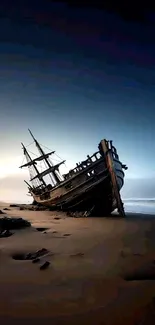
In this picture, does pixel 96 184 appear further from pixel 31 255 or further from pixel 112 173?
pixel 31 255

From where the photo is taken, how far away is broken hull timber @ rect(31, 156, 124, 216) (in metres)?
17.4

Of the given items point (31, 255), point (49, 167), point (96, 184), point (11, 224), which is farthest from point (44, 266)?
point (49, 167)

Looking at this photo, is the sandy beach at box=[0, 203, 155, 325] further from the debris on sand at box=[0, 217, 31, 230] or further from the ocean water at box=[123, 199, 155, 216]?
the ocean water at box=[123, 199, 155, 216]

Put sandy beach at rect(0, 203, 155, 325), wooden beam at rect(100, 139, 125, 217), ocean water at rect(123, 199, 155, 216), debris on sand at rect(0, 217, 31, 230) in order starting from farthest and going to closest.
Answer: ocean water at rect(123, 199, 155, 216), wooden beam at rect(100, 139, 125, 217), debris on sand at rect(0, 217, 31, 230), sandy beach at rect(0, 203, 155, 325)

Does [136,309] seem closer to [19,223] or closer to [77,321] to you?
[77,321]

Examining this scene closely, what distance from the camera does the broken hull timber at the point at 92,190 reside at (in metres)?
17.4

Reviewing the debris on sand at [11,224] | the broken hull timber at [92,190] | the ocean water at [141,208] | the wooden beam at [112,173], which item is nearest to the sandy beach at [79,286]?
the debris on sand at [11,224]

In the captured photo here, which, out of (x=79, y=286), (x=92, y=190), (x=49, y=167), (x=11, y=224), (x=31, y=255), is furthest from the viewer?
(x=49, y=167)

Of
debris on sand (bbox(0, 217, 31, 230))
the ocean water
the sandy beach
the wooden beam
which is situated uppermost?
the wooden beam

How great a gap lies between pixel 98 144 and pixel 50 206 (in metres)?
6.89

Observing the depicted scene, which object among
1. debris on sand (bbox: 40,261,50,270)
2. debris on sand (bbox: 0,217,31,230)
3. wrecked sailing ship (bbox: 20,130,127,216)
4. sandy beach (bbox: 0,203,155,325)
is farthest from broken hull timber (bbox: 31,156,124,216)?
debris on sand (bbox: 40,261,50,270)

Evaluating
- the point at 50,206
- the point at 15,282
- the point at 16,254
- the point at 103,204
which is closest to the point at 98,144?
the point at 103,204

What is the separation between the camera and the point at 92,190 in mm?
17422

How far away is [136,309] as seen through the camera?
2.89 m
